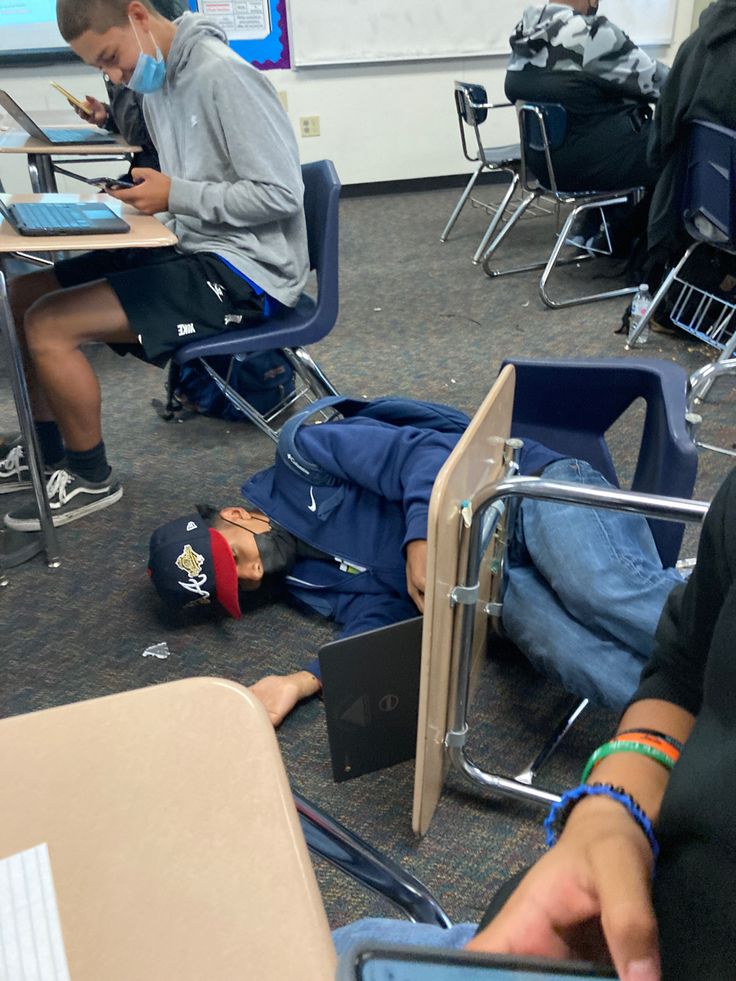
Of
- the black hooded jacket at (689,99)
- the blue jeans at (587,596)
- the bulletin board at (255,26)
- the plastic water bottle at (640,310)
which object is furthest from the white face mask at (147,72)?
the bulletin board at (255,26)

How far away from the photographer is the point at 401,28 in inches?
180

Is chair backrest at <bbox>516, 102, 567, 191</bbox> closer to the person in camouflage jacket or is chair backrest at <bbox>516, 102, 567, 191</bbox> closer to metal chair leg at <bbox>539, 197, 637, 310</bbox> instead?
the person in camouflage jacket

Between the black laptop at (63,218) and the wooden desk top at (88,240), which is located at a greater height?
the black laptop at (63,218)

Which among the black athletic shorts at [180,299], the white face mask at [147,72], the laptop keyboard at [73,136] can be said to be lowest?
the black athletic shorts at [180,299]

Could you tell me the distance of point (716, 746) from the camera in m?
0.50

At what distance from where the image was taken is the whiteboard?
4.45m

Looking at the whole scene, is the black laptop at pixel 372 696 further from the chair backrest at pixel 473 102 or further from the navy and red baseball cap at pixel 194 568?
the chair backrest at pixel 473 102

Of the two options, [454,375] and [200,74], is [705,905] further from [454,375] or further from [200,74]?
[454,375]

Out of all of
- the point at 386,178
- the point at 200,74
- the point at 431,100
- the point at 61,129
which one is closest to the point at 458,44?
the point at 431,100

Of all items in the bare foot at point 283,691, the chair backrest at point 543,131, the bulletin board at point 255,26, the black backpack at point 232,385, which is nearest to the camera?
the bare foot at point 283,691

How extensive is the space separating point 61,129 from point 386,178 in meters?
2.53

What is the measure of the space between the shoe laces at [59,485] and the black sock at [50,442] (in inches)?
4.7

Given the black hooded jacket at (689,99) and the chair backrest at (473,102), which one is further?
the chair backrest at (473,102)

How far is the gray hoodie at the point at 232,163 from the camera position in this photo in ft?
6.04
